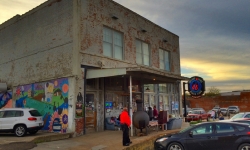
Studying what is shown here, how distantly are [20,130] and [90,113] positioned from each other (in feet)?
14.1

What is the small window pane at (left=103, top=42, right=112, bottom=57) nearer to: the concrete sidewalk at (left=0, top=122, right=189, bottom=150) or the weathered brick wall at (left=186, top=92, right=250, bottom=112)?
the concrete sidewalk at (left=0, top=122, right=189, bottom=150)

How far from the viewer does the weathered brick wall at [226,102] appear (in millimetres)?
56119

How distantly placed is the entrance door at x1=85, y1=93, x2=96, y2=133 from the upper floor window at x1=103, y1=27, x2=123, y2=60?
3411 mm

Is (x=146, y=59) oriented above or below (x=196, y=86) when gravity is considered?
above

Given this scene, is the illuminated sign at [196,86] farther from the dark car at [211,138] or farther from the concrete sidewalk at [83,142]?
the dark car at [211,138]

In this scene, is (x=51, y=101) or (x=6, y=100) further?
(x=6, y=100)

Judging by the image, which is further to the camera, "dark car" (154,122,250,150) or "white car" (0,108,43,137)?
"white car" (0,108,43,137)

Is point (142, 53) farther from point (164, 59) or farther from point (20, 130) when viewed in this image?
point (20, 130)

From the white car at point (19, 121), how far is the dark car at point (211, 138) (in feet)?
25.5

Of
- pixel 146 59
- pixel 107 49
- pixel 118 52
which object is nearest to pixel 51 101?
pixel 107 49

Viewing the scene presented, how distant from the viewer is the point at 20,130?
14242 millimetres

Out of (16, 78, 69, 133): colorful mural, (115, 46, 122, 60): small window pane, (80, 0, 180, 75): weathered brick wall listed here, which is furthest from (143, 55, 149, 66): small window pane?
(16, 78, 69, 133): colorful mural

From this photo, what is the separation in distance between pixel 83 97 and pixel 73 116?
1387mm

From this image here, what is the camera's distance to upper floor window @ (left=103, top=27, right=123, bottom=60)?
58.7 ft
